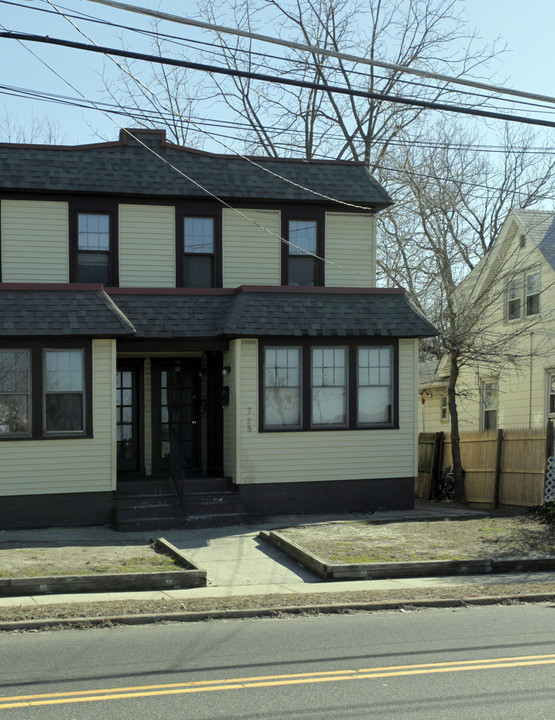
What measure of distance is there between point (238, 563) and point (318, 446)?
4780 millimetres

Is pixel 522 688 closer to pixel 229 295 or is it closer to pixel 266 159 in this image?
pixel 229 295

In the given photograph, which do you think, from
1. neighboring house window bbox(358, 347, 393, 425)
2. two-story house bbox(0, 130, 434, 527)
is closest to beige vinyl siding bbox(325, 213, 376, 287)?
two-story house bbox(0, 130, 434, 527)

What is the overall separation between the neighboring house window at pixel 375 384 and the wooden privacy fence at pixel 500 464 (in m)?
3.07

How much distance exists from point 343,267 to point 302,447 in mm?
4389

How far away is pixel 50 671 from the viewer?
6805 millimetres

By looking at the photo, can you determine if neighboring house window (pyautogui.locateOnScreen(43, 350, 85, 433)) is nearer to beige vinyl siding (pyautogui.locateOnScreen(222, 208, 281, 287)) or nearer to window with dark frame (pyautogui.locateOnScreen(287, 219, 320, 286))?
beige vinyl siding (pyautogui.locateOnScreen(222, 208, 281, 287))

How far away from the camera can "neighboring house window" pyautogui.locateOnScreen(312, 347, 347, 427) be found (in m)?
16.9

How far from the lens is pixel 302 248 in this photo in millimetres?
18438

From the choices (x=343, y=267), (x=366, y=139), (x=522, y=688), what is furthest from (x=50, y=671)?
(x=366, y=139)

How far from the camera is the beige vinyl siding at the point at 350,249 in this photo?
731 inches

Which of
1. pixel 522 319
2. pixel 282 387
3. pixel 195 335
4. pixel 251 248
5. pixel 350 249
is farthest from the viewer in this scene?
pixel 522 319

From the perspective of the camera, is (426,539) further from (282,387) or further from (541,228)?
(541,228)

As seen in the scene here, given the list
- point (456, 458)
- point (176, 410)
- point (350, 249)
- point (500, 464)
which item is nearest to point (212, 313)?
point (176, 410)

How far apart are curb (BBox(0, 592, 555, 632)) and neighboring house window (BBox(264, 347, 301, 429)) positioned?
7253mm
